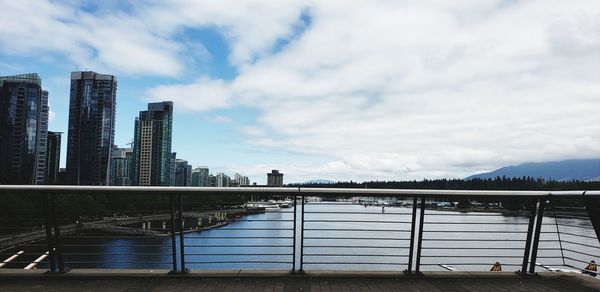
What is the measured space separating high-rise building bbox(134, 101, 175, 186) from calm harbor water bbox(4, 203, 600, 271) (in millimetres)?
96944

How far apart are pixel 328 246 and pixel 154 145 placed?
13674cm

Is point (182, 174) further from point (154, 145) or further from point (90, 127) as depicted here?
point (90, 127)

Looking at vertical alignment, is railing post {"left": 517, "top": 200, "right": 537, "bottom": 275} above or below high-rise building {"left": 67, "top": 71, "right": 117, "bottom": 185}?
below

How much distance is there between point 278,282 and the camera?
15.8 feet

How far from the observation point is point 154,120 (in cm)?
13800

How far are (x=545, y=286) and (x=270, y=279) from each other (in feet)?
9.89

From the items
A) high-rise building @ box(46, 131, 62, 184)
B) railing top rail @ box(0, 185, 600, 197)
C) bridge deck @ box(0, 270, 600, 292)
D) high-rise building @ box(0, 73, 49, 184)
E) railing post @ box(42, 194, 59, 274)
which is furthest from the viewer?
high-rise building @ box(46, 131, 62, 184)

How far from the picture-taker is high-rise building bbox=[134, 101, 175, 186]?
431 feet

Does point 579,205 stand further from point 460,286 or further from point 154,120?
point 154,120

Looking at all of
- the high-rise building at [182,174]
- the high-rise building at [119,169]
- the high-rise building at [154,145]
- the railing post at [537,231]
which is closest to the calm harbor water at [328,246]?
the railing post at [537,231]

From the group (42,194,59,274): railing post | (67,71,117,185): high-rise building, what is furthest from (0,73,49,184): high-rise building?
(42,194,59,274): railing post

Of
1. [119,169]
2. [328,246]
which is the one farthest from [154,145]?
[328,246]

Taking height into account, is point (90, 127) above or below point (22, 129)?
above

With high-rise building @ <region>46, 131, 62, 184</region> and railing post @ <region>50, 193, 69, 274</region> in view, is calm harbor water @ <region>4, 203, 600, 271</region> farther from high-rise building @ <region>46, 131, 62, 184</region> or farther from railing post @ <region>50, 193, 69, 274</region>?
high-rise building @ <region>46, 131, 62, 184</region>
